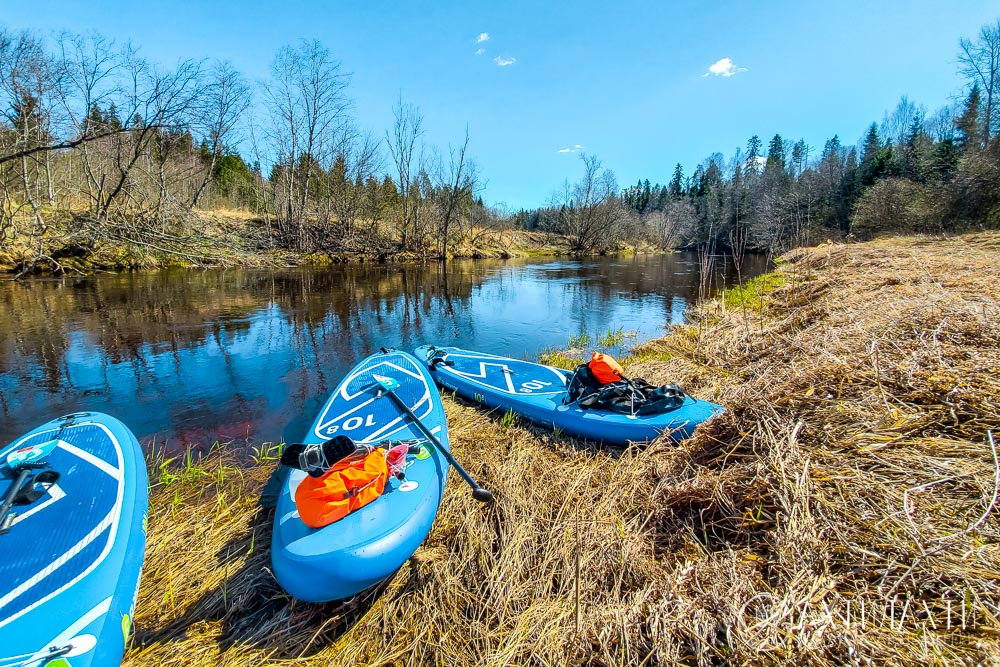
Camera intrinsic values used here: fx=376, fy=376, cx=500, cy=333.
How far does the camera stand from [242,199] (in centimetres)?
3306

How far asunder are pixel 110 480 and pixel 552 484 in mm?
3064

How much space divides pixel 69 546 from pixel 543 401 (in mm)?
3433

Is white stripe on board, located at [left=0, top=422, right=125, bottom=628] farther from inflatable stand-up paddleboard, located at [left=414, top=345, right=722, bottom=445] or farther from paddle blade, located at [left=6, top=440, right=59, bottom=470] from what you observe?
inflatable stand-up paddleboard, located at [left=414, top=345, right=722, bottom=445]

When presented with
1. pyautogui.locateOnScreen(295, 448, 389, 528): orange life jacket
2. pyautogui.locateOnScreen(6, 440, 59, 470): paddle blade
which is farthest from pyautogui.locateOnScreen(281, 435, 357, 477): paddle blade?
pyautogui.locateOnScreen(6, 440, 59, 470): paddle blade

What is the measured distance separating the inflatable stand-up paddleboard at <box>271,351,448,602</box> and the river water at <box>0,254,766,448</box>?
67.2 inches

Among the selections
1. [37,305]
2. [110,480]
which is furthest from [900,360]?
[37,305]

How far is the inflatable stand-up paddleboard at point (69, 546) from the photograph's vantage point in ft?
5.23

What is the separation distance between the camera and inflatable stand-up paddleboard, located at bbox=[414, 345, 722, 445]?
3.37m

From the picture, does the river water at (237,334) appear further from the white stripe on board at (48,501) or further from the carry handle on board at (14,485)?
the white stripe on board at (48,501)

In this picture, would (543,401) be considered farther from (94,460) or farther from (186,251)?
(186,251)

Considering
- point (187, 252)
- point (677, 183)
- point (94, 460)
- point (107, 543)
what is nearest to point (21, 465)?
point (94, 460)

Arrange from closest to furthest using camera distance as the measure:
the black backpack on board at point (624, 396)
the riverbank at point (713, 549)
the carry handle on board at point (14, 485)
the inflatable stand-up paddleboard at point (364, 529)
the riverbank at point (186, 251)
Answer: the riverbank at point (713, 549)
the inflatable stand-up paddleboard at point (364, 529)
the carry handle on board at point (14, 485)
the black backpack on board at point (624, 396)
the riverbank at point (186, 251)

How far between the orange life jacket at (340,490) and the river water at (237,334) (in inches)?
90.6

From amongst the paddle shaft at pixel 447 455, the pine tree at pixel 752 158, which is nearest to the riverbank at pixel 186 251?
the paddle shaft at pixel 447 455
